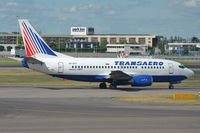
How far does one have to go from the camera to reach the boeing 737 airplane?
152 ft

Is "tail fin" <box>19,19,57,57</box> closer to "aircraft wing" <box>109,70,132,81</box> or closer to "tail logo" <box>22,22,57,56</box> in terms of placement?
"tail logo" <box>22,22,57,56</box>

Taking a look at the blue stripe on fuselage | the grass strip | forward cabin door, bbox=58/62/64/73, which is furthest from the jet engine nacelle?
forward cabin door, bbox=58/62/64/73

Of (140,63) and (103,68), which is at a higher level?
(140,63)

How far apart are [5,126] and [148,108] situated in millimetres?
11992

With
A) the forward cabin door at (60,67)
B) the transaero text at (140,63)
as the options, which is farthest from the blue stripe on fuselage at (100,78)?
the transaero text at (140,63)

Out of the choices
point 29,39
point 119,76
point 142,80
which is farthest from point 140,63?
point 29,39

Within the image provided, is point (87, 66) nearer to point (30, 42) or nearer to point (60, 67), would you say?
point (60, 67)

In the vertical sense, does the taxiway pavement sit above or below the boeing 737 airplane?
below

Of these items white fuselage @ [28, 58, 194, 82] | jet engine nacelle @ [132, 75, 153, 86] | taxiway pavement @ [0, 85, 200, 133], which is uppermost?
white fuselage @ [28, 58, 194, 82]

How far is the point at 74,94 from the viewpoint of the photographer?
4122 cm

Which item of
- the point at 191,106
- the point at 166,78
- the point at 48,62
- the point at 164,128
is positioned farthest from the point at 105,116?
the point at 166,78

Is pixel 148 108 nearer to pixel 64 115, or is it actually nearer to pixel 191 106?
pixel 191 106

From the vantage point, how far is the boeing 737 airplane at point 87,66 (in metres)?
46.2

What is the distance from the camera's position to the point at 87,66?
154 ft
